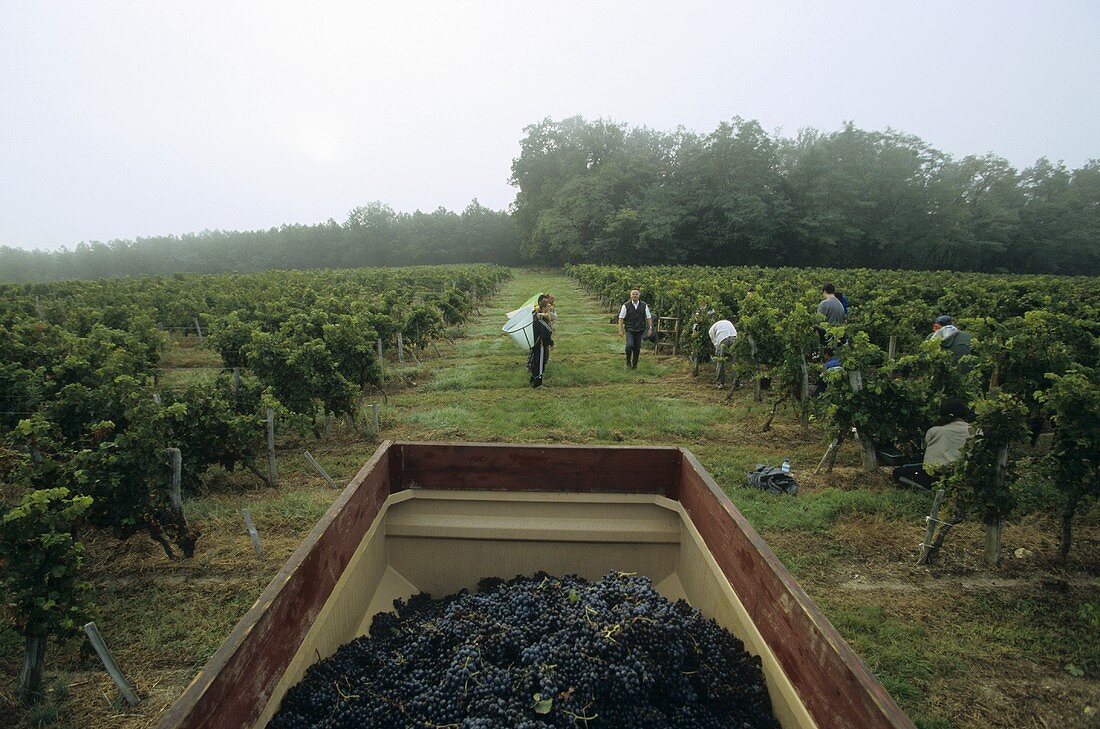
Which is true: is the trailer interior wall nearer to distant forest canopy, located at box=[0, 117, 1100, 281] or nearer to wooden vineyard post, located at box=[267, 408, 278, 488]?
wooden vineyard post, located at box=[267, 408, 278, 488]

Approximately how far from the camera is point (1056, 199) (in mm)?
59906

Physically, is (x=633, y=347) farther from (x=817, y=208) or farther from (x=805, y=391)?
(x=817, y=208)

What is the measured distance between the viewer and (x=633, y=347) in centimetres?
1167

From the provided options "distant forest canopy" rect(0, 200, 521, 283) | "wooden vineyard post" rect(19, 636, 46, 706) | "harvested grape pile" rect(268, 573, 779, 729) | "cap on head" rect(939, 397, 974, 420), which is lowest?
"wooden vineyard post" rect(19, 636, 46, 706)

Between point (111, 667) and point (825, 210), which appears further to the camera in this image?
point (825, 210)

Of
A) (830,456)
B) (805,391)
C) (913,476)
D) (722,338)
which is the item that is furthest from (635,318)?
(913,476)

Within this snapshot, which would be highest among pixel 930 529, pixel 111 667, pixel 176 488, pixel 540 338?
pixel 540 338

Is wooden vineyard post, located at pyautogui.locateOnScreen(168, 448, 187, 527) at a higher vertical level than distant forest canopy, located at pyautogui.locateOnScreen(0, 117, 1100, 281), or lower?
lower

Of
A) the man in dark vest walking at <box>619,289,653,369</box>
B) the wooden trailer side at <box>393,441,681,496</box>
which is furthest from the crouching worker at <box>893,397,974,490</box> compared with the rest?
the man in dark vest walking at <box>619,289,653,369</box>

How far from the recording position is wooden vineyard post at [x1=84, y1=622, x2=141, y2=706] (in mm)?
3184

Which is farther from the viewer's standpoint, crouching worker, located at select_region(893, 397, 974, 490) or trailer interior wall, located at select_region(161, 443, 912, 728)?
crouching worker, located at select_region(893, 397, 974, 490)

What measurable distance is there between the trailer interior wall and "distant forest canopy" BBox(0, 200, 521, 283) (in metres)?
73.7

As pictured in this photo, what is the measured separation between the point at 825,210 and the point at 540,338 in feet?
181

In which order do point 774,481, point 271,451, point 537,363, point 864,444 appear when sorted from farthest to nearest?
point 537,363 → point 864,444 → point 271,451 → point 774,481
